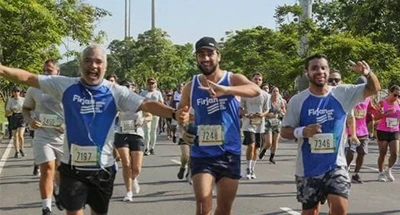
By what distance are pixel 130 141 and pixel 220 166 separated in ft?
14.0

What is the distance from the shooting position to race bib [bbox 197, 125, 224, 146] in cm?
638

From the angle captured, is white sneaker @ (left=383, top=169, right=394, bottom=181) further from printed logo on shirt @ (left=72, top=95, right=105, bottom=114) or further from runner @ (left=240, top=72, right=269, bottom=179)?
printed logo on shirt @ (left=72, top=95, right=105, bottom=114)

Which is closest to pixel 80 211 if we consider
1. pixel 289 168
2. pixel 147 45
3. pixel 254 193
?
pixel 254 193

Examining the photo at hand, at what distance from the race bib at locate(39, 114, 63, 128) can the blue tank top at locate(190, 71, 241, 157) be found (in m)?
2.73

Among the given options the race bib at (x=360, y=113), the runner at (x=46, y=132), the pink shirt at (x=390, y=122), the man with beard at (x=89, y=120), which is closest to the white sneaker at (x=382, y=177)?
the pink shirt at (x=390, y=122)

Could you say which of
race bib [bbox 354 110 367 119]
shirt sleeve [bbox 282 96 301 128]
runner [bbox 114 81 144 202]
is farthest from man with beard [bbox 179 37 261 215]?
race bib [bbox 354 110 367 119]

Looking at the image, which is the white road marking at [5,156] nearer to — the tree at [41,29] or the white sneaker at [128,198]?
the white sneaker at [128,198]

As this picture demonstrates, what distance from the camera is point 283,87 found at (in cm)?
3625

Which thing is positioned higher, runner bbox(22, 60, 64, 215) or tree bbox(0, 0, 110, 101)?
tree bbox(0, 0, 110, 101)

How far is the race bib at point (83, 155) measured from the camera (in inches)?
228

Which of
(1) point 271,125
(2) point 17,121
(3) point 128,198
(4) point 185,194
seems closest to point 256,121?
(1) point 271,125

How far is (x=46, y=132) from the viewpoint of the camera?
28.7ft

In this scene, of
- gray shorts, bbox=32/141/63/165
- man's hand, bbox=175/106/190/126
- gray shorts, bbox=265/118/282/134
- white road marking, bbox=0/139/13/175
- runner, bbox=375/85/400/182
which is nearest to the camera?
man's hand, bbox=175/106/190/126

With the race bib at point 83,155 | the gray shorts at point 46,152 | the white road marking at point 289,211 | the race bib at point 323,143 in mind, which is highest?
the race bib at point 323,143
